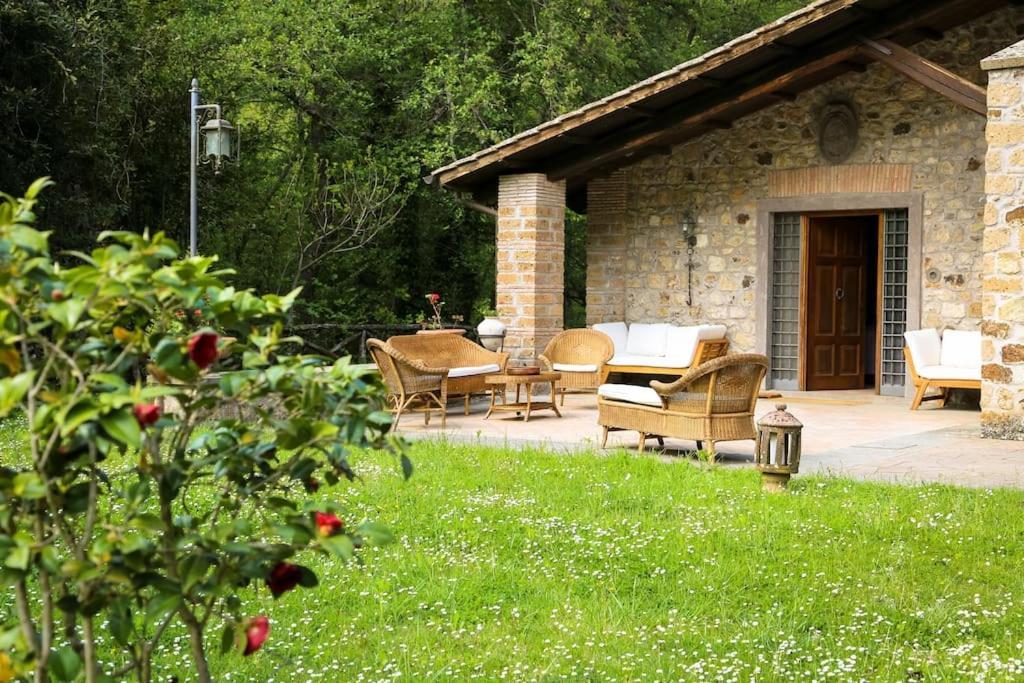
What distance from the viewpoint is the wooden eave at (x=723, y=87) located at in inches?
400

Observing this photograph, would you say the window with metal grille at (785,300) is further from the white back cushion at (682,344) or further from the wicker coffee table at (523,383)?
the wicker coffee table at (523,383)

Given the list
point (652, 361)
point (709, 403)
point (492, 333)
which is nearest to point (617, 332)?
point (652, 361)

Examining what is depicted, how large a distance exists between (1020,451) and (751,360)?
7.39ft

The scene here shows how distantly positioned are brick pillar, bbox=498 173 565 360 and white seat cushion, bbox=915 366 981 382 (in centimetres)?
367

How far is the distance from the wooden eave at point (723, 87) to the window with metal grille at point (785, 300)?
52.6 inches

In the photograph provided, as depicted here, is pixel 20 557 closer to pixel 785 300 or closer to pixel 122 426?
pixel 122 426

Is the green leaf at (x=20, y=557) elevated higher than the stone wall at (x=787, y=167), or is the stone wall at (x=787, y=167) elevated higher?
the stone wall at (x=787, y=167)

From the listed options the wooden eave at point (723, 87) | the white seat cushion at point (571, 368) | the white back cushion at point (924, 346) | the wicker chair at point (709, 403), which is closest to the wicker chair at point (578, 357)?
the white seat cushion at point (571, 368)

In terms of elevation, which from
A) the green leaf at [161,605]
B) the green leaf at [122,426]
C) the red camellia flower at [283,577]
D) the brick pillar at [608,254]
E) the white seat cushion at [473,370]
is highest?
the brick pillar at [608,254]

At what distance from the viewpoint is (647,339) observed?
501 inches

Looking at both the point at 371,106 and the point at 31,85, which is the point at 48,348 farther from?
the point at 371,106

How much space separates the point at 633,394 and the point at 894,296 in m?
5.45

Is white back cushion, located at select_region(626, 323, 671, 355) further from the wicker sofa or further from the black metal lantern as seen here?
the black metal lantern

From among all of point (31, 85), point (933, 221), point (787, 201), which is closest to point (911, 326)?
point (933, 221)
